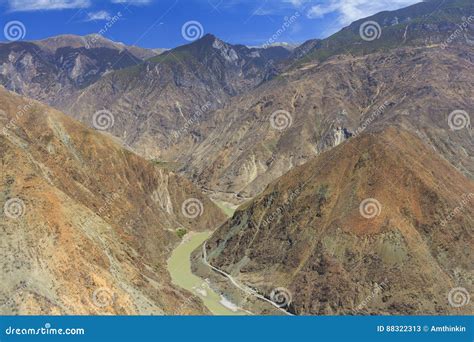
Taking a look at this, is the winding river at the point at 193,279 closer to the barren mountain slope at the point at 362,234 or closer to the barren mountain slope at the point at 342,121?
the barren mountain slope at the point at 362,234

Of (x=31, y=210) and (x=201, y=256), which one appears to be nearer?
(x=31, y=210)

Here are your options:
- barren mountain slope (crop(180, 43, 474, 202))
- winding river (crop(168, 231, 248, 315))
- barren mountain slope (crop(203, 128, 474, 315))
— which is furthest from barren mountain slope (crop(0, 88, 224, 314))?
barren mountain slope (crop(180, 43, 474, 202))

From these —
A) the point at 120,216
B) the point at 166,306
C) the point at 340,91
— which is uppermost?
the point at 340,91

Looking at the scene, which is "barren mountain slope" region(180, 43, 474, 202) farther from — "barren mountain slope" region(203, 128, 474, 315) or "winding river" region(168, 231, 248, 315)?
"barren mountain slope" region(203, 128, 474, 315)

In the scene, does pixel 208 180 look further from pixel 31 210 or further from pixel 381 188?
pixel 31 210

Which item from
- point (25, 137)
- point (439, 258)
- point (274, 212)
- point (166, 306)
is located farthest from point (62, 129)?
point (439, 258)

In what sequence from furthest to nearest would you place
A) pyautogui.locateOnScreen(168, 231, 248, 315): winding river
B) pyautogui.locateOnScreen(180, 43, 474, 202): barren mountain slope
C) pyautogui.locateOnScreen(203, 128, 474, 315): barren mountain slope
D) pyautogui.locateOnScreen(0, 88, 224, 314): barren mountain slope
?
pyautogui.locateOnScreen(180, 43, 474, 202): barren mountain slope
pyautogui.locateOnScreen(168, 231, 248, 315): winding river
pyautogui.locateOnScreen(203, 128, 474, 315): barren mountain slope
pyautogui.locateOnScreen(0, 88, 224, 314): barren mountain slope

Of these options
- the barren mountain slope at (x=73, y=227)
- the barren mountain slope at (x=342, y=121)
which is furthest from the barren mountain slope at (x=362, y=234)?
the barren mountain slope at (x=342, y=121)
